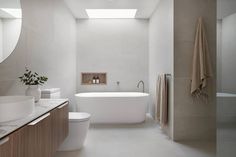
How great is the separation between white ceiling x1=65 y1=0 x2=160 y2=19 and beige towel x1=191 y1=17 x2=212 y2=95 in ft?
4.55

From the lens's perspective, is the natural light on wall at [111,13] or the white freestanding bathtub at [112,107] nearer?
the white freestanding bathtub at [112,107]

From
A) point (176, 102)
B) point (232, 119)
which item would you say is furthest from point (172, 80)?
point (232, 119)

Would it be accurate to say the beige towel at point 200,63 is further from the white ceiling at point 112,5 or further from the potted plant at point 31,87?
the potted plant at point 31,87

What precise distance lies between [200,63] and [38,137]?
2.40 meters

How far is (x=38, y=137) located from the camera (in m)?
1.37

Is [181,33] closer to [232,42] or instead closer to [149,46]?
[232,42]

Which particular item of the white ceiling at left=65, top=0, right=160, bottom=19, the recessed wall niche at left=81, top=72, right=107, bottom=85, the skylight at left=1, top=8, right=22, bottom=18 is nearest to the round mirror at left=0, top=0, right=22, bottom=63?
the skylight at left=1, top=8, right=22, bottom=18

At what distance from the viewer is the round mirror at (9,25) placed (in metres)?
1.85

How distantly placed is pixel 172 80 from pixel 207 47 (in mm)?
734

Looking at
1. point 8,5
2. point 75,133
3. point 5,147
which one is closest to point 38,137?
point 5,147

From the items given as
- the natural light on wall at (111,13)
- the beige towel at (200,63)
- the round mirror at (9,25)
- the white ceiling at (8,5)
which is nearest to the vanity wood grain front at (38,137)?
the round mirror at (9,25)

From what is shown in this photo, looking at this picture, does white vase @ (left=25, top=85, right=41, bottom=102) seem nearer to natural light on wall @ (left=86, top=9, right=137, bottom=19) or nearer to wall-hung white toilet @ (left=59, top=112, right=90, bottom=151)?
wall-hung white toilet @ (left=59, top=112, right=90, bottom=151)

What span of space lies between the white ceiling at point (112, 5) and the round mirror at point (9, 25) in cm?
177

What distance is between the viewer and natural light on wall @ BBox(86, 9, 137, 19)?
14.1 ft
